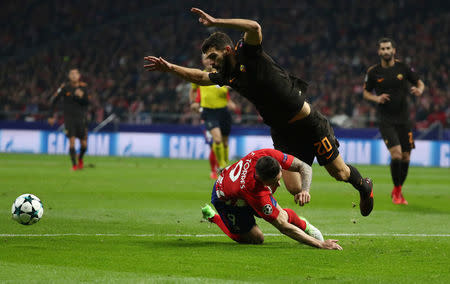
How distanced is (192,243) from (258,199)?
0.89 m

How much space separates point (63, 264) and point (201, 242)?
1.74 m

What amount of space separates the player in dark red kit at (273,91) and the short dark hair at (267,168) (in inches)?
13.9

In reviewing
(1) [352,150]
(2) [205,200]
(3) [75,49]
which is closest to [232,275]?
(2) [205,200]

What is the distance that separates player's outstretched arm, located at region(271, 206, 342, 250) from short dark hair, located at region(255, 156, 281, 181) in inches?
16.5

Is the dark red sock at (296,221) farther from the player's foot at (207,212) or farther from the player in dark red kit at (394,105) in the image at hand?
the player in dark red kit at (394,105)

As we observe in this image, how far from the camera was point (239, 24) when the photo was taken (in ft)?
20.4

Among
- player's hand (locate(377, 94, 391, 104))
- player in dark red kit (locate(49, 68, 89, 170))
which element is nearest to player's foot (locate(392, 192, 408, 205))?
player's hand (locate(377, 94, 391, 104))

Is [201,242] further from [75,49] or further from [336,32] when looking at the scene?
[75,49]

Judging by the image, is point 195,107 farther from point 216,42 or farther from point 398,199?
point 216,42

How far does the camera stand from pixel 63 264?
559 centimetres

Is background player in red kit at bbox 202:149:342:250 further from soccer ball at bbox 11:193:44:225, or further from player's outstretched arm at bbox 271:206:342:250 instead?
soccer ball at bbox 11:193:44:225

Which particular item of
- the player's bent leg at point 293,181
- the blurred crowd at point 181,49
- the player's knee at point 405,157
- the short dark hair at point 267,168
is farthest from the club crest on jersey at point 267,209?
the blurred crowd at point 181,49

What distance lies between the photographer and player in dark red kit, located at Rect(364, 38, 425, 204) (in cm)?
1138

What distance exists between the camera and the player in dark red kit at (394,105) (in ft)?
37.3
